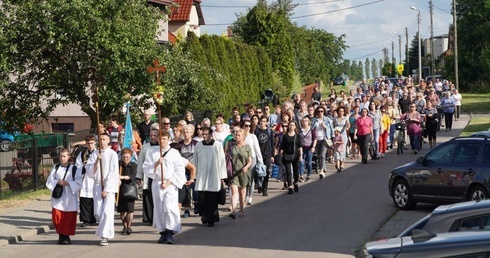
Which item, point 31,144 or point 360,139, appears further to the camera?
point 360,139

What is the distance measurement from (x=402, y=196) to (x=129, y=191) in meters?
5.45

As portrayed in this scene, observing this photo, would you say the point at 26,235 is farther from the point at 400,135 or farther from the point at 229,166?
the point at 400,135

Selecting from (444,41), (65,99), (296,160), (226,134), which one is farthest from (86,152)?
(444,41)

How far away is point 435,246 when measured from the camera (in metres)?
7.62

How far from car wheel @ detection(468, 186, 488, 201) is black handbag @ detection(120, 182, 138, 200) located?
18.8 ft

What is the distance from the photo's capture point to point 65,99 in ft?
87.4

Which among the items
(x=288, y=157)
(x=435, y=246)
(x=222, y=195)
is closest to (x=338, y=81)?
(x=288, y=157)

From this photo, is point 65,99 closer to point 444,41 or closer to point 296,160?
point 296,160

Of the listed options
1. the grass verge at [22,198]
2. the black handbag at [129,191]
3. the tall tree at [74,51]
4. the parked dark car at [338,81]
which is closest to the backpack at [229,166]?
the black handbag at [129,191]

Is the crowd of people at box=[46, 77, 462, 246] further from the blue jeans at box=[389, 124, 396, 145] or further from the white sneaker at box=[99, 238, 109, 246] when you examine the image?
the blue jeans at box=[389, 124, 396, 145]

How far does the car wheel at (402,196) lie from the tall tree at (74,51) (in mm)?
8285

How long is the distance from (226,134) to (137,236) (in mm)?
4801

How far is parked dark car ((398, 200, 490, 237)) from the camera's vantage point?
8992mm

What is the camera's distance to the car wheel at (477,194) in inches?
670
